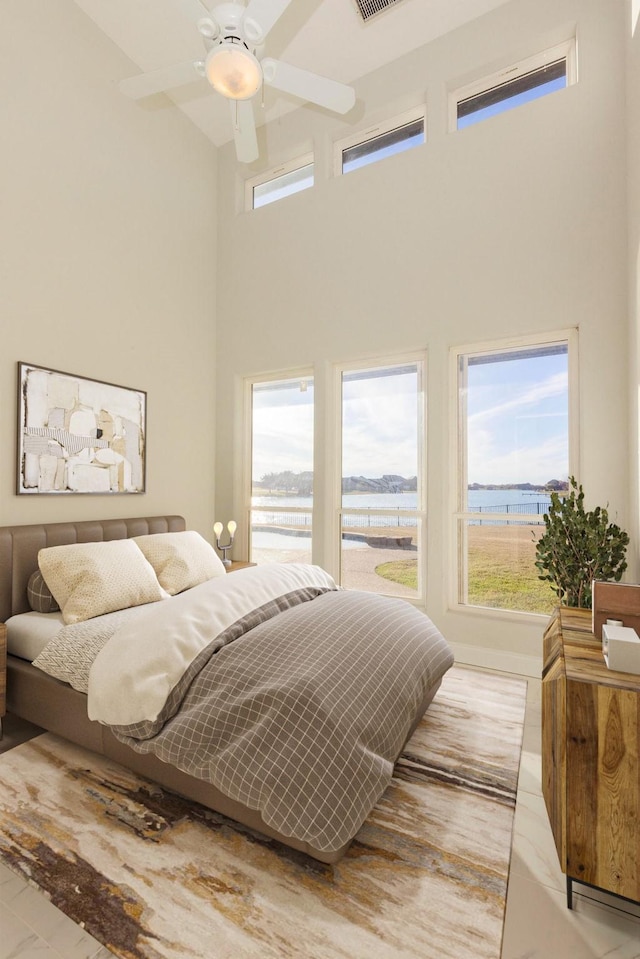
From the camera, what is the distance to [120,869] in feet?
4.70

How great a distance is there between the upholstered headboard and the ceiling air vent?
399 cm

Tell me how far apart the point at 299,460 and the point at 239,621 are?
2195 millimetres

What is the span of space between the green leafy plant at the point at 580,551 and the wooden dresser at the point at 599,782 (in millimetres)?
1117

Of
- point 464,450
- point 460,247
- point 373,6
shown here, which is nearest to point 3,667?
point 464,450

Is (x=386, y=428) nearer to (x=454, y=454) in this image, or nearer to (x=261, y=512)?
(x=454, y=454)

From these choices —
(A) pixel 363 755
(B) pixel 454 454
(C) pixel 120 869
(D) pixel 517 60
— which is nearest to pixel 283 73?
(D) pixel 517 60

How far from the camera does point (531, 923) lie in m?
1.28

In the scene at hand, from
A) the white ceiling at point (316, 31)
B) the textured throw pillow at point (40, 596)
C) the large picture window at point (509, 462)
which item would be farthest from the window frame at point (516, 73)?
the textured throw pillow at point (40, 596)

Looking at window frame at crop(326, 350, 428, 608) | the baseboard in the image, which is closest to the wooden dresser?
the baseboard

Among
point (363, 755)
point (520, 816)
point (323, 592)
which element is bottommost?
point (520, 816)

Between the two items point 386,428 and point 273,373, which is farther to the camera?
point 273,373

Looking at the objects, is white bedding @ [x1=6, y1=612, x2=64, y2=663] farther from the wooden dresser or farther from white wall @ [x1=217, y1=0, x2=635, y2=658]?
the wooden dresser

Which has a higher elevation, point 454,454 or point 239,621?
point 454,454

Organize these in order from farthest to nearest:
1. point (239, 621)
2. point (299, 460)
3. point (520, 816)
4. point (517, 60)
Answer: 1. point (299, 460)
2. point (517, 60)
3. point (239, 621)
4. point (520, 816)
